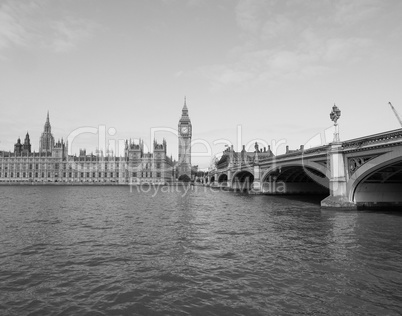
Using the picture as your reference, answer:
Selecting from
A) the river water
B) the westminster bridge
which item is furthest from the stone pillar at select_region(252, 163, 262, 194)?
the river water

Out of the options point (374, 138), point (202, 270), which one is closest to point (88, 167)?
point (374, 138)

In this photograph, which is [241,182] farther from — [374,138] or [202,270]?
[202,270]

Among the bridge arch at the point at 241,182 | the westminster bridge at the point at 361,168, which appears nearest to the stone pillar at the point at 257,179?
the westminster bridge at the point at 361,168

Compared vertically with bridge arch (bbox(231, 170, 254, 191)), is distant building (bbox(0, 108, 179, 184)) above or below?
above

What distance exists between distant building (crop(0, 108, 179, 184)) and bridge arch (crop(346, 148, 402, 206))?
13833cm

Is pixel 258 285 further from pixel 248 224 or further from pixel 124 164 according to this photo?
pixel 124 164

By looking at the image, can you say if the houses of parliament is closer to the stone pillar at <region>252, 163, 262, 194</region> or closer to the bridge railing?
the stone pillar at <region>252, 163, 262, 194</region>

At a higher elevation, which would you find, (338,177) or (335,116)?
(335,116)

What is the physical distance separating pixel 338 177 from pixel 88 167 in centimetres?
15757

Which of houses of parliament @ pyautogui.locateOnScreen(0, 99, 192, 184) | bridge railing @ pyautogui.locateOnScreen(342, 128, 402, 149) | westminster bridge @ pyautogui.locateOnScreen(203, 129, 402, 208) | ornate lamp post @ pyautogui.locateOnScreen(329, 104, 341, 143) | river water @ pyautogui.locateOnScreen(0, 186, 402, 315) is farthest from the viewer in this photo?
houses of parliament @ pyautogui.locateOnScreen(0, 99, 192, 184)

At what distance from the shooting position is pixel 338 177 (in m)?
30.3

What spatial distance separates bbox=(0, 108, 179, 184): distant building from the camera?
544ft

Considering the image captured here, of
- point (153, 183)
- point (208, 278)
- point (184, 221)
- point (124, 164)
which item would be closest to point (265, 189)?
point (184, 221)

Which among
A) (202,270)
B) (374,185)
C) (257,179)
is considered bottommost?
(202,270)
